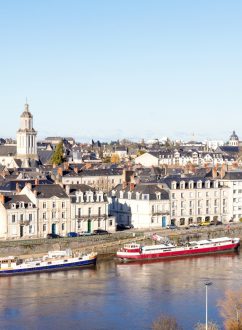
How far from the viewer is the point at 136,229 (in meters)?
63.8

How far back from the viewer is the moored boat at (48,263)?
1960 inches

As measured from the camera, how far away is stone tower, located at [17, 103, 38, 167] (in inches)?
3903

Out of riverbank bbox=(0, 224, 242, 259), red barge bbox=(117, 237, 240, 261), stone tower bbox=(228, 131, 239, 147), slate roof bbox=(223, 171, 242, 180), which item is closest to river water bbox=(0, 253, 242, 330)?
red barge bbox=(117, 237, 240, 261)

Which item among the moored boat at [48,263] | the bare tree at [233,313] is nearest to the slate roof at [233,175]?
the moored boat at [48,263]

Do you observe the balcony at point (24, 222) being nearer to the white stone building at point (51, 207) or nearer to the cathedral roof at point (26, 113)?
the white stone building at point (51, 207)

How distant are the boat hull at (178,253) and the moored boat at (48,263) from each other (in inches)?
125

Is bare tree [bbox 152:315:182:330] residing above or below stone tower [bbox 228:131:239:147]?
below

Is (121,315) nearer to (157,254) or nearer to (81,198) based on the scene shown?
(157,254)

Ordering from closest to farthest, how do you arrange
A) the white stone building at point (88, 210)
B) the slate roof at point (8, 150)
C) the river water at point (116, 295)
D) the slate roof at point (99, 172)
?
1. the river water at point (116, 295)
2. the white stone building at point (88, 210)
3. the slate roof at point (99, 172)
4. the slate roof at point (8, 150)

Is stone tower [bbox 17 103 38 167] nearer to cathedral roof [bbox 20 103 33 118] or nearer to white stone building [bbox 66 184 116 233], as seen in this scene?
cathedral roof [bbox 20 103 33 118]

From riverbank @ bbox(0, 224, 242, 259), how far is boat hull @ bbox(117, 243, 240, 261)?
2.14 m

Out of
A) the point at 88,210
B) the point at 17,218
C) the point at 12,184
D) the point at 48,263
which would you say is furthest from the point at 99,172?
the point at 48,263

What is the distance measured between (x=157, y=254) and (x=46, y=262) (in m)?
9.11

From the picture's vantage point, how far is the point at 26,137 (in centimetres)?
9925
